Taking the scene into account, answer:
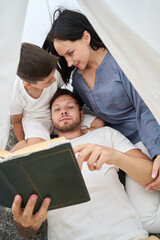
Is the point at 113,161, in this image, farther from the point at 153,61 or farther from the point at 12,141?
the point at 12,141

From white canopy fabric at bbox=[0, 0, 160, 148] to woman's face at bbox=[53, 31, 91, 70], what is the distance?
0.38 meters

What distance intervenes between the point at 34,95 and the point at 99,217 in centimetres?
75

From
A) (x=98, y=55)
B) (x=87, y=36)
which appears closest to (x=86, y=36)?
(x=87, y=36)

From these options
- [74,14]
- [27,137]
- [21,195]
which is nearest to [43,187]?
[21,195]

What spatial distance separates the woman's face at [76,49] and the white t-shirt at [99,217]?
0.50m

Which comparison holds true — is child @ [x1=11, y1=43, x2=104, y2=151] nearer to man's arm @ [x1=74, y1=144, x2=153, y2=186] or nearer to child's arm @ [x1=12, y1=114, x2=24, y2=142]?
child's arm @ [x1=12, y1=114, x2=24, y2=142]

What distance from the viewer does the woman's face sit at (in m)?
1.07

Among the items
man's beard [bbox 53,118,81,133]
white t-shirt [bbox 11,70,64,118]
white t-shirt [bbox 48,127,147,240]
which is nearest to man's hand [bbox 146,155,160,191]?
white t-shirt [bbox 48,127,147,240]

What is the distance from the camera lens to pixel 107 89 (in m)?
1.19

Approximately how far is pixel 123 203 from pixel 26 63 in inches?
29.3

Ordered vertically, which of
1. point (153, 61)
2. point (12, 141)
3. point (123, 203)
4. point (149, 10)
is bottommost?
point (123, 203)

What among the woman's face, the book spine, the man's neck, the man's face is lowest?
the man's neck

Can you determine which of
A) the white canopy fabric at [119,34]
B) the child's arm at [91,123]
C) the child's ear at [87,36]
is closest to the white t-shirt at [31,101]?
the child's arm at [91,123]

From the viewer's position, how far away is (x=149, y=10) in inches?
26.3
